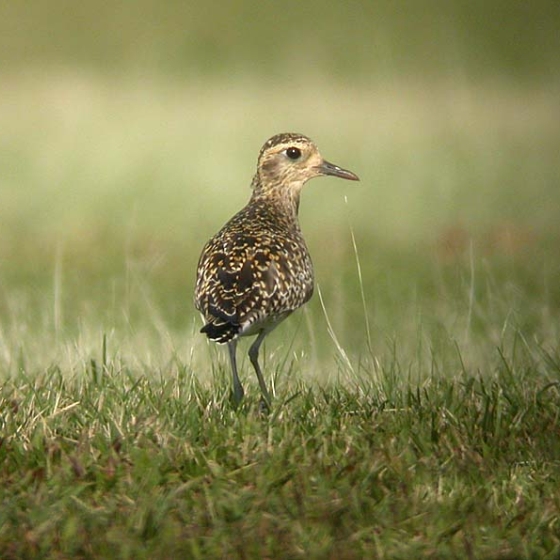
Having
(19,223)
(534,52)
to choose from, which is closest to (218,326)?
(19,223)

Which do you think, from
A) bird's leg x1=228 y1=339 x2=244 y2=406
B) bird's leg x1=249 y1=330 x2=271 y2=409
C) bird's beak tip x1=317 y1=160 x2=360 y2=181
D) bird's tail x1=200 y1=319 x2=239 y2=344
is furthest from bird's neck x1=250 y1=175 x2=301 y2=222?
bird's tail x1=200 y1=319 x2=239 y2=344

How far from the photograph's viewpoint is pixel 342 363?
6.48 m

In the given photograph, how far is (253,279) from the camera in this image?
630 cm

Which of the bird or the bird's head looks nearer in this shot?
the bird

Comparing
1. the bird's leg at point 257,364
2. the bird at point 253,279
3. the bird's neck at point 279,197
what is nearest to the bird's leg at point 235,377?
the bird at point 253,279

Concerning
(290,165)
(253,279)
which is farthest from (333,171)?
(253,279)

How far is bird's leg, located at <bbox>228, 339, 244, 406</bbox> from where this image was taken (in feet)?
19.9

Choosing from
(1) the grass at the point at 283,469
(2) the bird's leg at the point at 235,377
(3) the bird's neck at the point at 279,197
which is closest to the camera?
(1) the grass at the point at 283,469

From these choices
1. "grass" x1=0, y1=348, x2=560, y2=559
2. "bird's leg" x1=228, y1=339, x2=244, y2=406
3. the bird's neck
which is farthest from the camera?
the bird's neck

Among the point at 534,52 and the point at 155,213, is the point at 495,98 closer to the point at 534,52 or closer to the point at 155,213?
the point at 534,52

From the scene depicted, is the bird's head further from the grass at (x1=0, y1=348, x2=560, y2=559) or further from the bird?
the grass at (x1=0, y1=348, x2=560, y2=559)

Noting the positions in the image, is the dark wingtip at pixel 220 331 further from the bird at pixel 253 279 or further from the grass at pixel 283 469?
the grass at pixel 283 469

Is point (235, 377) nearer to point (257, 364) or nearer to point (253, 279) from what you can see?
point (257, 364)

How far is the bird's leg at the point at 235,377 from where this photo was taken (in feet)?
19.9
